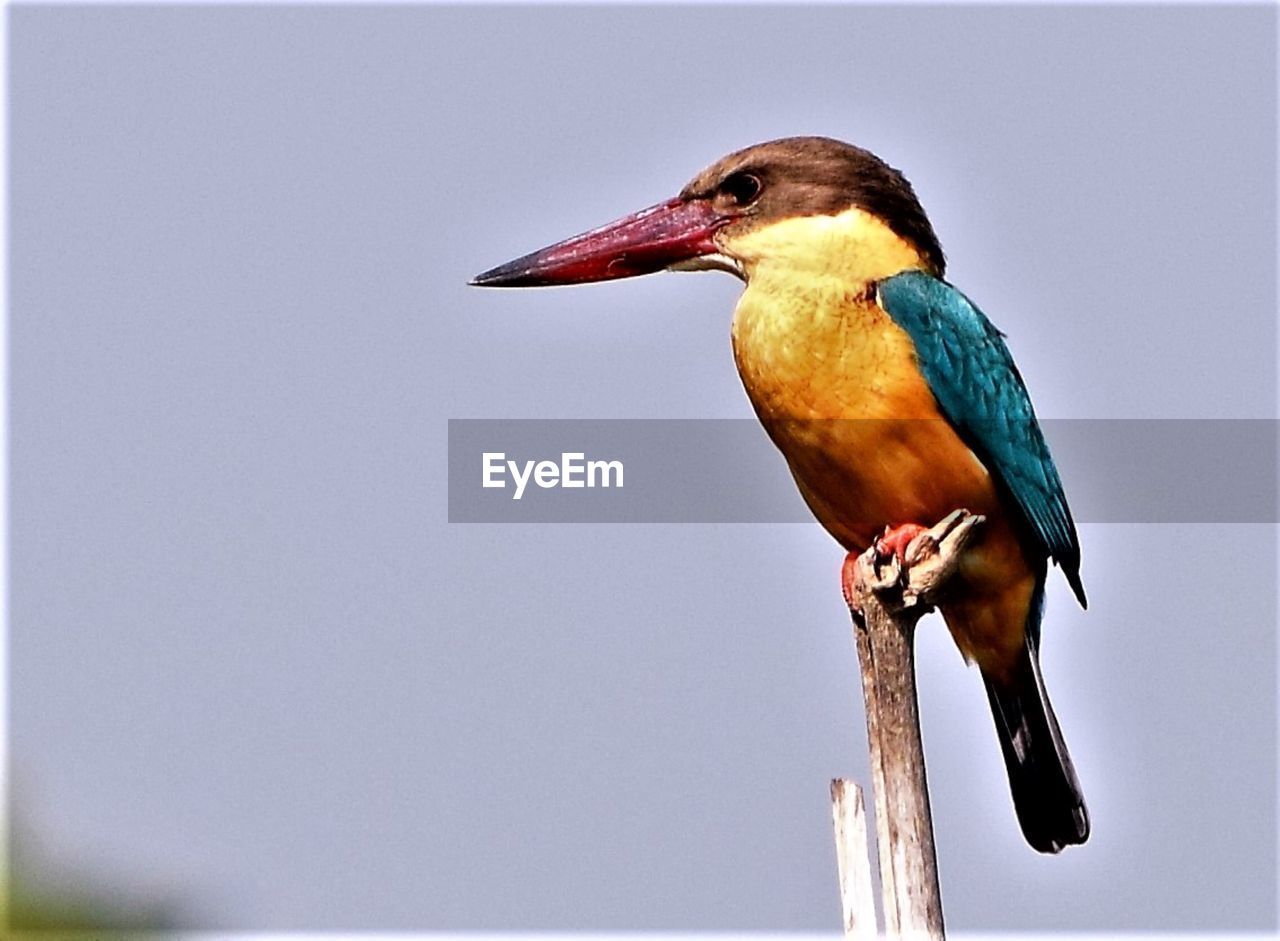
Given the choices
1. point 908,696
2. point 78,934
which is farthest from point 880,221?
point 78,934

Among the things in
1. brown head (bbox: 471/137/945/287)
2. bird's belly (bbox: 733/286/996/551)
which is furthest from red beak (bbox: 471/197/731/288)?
bird's belly (bbox: 733/286/996/551)

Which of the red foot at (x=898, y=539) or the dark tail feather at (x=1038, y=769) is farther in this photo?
the dark tail feather at (x=1038, y=769)

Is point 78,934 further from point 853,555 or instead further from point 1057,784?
point 1057,784

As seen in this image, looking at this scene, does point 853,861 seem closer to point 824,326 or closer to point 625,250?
point 824,326

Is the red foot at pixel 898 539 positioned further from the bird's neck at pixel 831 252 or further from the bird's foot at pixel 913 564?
the bird's neck at pixel 831 252

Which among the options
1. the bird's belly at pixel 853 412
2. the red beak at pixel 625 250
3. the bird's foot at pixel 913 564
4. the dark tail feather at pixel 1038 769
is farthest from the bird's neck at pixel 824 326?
the dark tail feather at pixel 1038 769

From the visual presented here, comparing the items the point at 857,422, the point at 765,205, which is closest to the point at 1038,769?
the point at 857,422

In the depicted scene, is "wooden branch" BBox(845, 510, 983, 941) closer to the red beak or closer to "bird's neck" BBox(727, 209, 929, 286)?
"bird's neck" BBox(727, 209, 929, 286)
